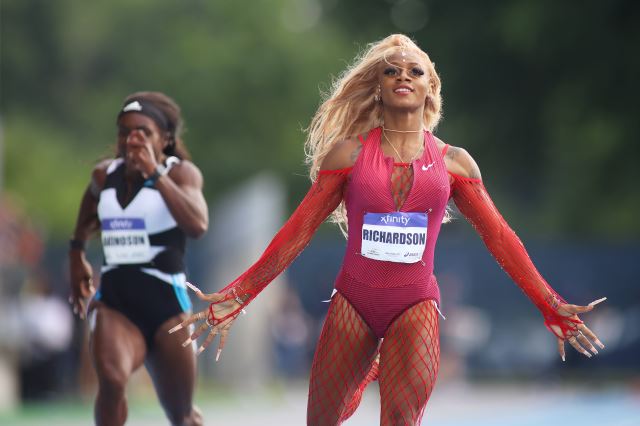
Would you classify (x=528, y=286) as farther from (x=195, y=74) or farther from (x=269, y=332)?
(x=195, y=74)

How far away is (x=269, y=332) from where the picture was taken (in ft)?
80.5

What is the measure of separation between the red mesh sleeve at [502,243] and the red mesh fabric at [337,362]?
82 centimetres

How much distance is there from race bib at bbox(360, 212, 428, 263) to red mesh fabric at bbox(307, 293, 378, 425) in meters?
0.33

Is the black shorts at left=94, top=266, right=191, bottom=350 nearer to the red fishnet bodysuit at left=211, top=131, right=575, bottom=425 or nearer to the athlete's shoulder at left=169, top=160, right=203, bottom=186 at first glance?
the athlete's shoulder at left=169, top=160, right=203, bottom=186

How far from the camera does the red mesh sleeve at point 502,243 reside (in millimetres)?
6949

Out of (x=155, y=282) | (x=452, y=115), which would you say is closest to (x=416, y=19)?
(x=452, y=115)

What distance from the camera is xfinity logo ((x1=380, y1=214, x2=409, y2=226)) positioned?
22.4 ft

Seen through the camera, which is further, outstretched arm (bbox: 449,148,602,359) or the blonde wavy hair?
the blonde wavy hair

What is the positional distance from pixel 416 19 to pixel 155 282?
30.2 meters

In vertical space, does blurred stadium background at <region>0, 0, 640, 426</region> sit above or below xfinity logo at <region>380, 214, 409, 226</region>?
above

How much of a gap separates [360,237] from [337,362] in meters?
0.66

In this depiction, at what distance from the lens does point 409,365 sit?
22.2 feet

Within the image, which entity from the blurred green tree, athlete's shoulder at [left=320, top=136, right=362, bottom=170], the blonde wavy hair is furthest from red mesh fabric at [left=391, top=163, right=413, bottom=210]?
the blurred green tree

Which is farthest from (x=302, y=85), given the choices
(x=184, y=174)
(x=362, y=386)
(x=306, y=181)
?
(x=362, y=386)
